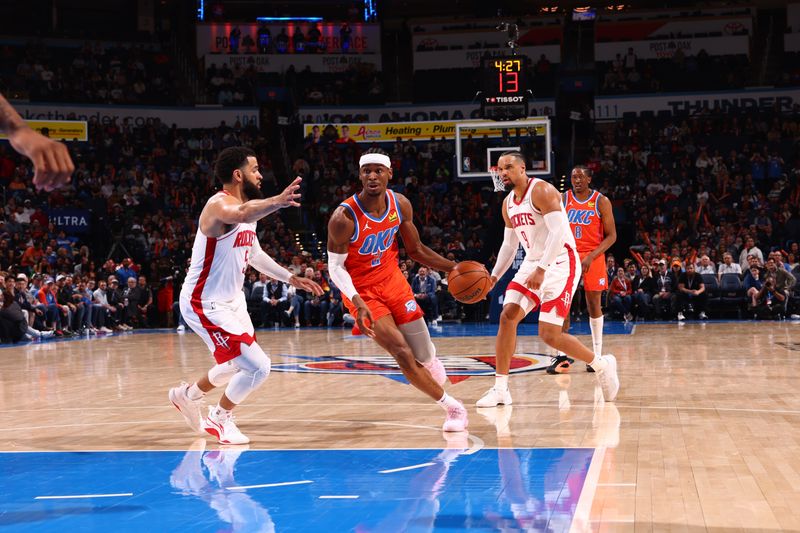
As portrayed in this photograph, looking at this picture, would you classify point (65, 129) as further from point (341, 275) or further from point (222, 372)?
point (341, 275)

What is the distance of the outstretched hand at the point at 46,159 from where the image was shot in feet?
9.15

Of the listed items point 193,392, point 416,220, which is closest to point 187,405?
point 193,392

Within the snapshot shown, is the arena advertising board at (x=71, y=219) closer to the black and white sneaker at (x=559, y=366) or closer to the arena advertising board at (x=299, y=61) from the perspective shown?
the arena advertising board at (x=299, y=61)

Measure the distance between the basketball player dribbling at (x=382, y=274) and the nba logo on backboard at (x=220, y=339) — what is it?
82 centimetres

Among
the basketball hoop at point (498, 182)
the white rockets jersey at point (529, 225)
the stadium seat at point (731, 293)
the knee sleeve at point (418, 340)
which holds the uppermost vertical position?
the basketball hoop at point (498, 182)

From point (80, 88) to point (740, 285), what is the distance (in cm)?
2029

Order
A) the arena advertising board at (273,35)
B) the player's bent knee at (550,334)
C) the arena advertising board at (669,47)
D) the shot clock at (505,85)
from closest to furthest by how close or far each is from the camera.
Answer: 1. the player's bent knee at (550,334)
2. the shot clock at (505,85)
3. the arena advertising board at (669,47)
4. the arena advertising board at (273,35)

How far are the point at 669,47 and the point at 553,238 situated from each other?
25525 millimetres

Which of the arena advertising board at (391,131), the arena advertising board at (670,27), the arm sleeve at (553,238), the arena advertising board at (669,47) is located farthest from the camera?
the arena advertising board at (670,27)

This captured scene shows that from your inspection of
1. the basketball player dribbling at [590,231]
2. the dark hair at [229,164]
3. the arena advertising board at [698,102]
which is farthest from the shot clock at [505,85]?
the dark hair at [229,164]

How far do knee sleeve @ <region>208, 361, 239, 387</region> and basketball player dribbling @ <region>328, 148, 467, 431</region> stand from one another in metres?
0.88

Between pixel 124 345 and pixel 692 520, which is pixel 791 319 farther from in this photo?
pixel 692 520

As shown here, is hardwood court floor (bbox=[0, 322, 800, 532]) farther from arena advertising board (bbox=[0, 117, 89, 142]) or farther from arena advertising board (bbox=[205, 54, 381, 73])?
arena advertising board (bbox=[205, 54, 381, 73])

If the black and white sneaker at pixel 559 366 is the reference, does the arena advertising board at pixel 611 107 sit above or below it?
above
